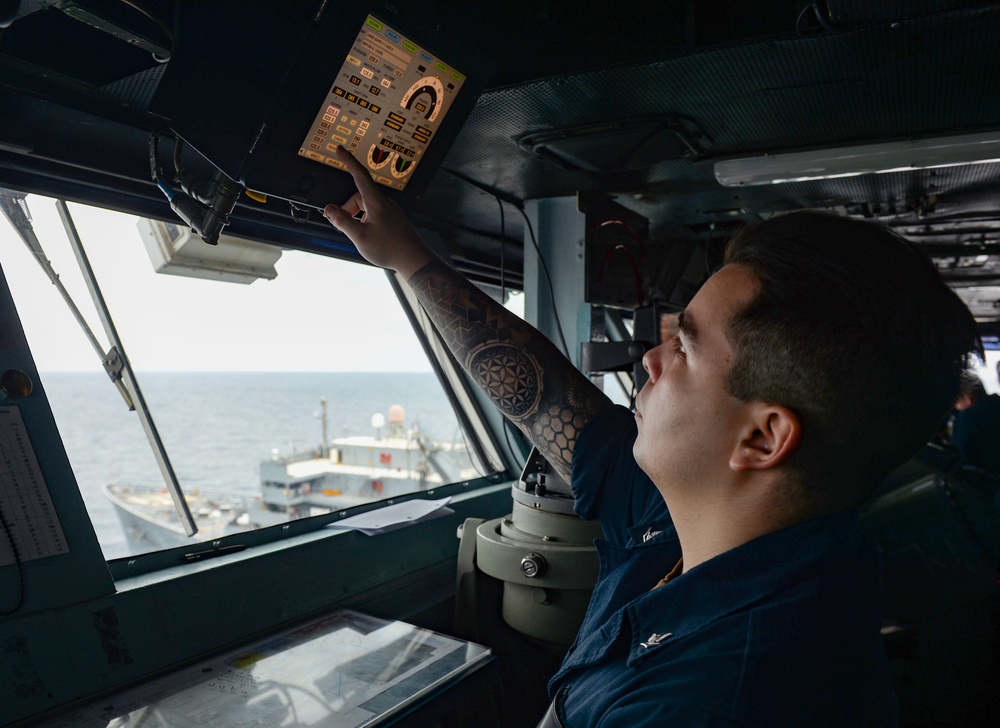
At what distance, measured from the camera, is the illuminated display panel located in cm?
122

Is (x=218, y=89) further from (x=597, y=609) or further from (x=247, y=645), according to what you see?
(x=247, y=645)

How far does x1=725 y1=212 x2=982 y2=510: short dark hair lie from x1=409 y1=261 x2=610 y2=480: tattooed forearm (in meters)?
0.58

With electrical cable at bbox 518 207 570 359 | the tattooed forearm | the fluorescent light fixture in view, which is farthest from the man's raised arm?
electrical cable at bbox 518 207 570 359

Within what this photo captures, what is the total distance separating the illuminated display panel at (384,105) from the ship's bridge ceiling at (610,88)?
19 centimetres

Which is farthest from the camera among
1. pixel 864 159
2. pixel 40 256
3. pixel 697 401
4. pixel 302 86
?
pixel 864 159

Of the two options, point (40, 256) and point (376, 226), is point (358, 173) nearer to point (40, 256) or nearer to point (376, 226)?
point (376, 226)

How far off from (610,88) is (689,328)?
1.07 metres

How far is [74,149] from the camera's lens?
1565 millimetres

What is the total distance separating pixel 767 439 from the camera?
0.84m

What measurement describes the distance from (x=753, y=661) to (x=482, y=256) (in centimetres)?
284

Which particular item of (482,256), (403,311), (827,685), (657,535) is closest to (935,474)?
(482,256)

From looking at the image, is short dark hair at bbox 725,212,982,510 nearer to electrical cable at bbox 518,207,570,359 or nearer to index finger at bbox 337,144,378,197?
index finger at bbox 337,144,378,197

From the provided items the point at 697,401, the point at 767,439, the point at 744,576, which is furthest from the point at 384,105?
the point at 744,576

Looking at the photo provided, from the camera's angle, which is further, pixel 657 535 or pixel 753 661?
pixel 657 535
